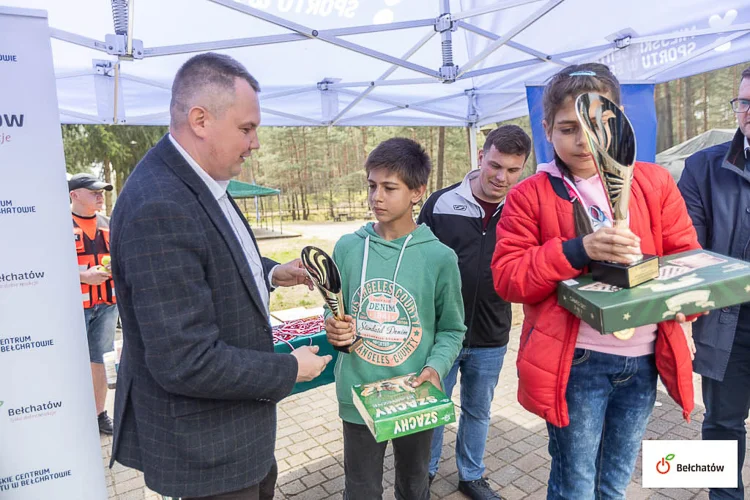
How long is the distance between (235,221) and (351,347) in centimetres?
69

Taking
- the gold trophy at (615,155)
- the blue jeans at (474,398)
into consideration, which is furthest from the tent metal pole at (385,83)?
the gold trophy at (615,155)

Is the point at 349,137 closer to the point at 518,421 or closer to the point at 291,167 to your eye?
the point at 291,167

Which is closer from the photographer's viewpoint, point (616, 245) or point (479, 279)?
point (616, 245)

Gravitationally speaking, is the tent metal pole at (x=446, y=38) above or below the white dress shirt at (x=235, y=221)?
above

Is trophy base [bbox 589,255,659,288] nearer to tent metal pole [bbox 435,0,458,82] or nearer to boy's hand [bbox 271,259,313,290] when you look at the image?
boy's hand [bbox 271,259,313,290]

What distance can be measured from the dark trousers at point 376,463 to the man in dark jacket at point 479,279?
715 mm

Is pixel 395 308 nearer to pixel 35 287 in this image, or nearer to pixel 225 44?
pixel 35 287

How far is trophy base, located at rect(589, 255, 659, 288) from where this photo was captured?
1.32 meters

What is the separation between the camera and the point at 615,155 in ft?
4.22

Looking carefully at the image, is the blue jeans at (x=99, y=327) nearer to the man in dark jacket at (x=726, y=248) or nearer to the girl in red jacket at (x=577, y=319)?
the girl in red jacket at (x=577, y=319)

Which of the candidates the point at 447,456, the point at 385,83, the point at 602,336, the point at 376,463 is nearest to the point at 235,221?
the point at 376,463

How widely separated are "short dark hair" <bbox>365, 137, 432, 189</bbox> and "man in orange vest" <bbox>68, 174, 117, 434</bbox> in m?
2.83

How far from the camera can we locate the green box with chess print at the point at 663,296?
1221 millimetres

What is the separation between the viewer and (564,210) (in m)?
1.58
